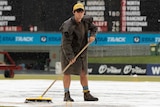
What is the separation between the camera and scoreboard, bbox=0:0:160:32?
118 feet

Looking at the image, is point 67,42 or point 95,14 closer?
point 67,42

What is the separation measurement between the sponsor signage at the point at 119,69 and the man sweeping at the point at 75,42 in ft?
85.4

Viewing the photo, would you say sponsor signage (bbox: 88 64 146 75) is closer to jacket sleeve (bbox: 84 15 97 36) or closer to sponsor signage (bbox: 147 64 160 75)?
sponsor signage (bbox: 147 64 160 75)

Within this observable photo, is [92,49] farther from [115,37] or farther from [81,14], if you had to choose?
[81,14]

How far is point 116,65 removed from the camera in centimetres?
3697

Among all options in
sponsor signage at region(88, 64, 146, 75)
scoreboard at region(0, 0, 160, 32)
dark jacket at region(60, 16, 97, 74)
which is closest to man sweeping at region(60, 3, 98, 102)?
dark jacket at region(60, 16, 97, 74)

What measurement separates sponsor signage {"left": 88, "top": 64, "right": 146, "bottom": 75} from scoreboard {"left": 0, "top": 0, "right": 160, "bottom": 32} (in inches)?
88.6

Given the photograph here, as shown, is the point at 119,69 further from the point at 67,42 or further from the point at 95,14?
the point at 67,42

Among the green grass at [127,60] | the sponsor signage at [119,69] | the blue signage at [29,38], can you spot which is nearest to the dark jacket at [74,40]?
the sponsor signage at [119,69]

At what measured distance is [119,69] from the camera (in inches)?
1446

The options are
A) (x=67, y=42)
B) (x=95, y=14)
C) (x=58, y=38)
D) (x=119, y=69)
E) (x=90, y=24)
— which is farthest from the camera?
(x=58, y=38)

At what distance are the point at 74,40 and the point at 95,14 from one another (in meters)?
26.3

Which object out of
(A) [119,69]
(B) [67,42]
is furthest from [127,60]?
(B) [67,42]

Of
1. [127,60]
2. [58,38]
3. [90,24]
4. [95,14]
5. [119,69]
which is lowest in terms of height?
[119,69]
